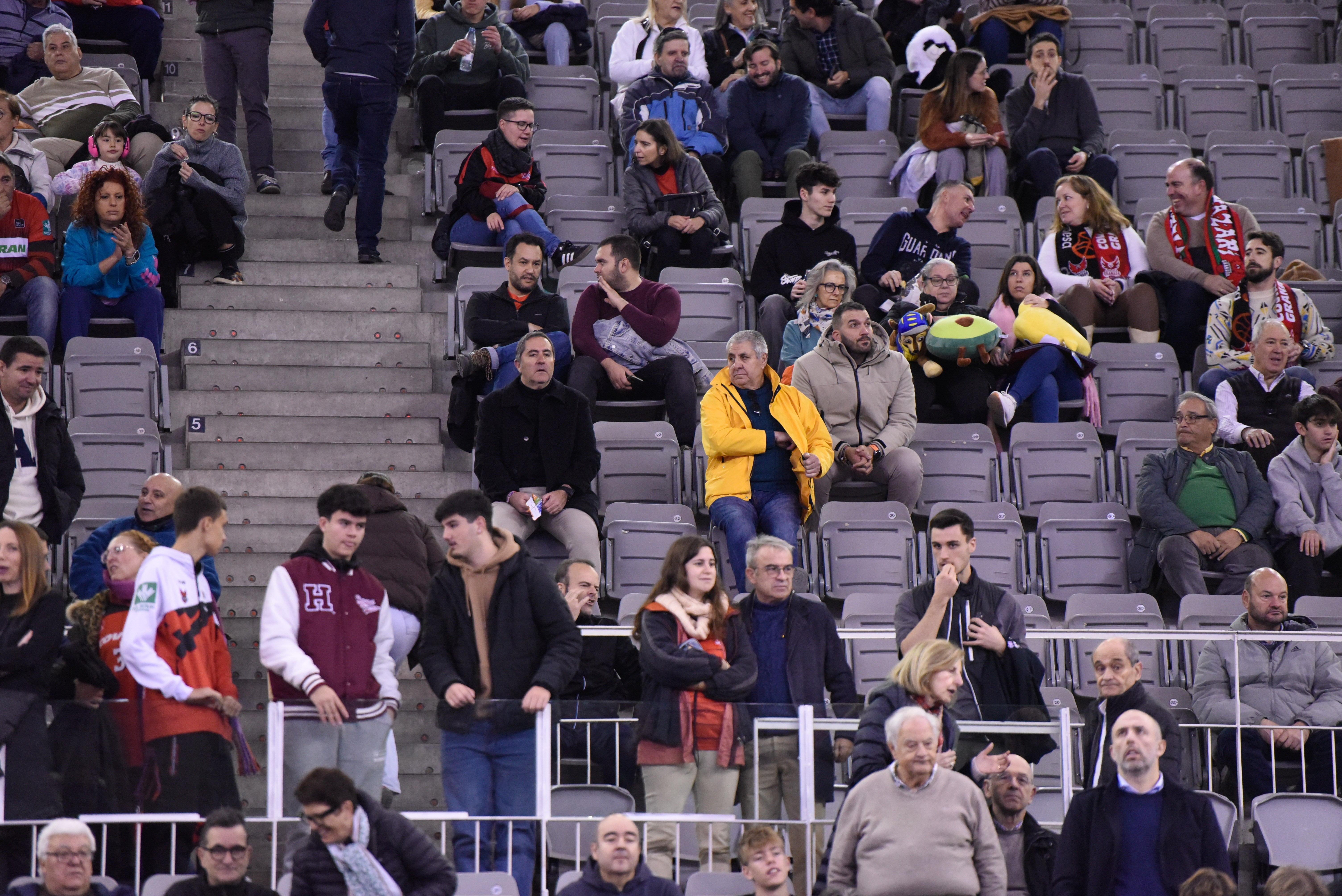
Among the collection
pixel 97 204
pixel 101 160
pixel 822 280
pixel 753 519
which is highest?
pixel 101 160

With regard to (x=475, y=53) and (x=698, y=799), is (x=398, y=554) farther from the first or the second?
(x=475, y=53)

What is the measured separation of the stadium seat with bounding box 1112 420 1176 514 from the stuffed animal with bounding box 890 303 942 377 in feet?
3.13

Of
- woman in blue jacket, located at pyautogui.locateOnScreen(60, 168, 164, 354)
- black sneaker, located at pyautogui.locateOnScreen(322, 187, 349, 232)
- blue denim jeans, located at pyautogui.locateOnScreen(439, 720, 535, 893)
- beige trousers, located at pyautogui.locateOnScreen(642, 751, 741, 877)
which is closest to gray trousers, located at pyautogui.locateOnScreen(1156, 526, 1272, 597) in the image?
beige trousers, located at pyautogui.locateOnScreen(642, 751, 741, 877)

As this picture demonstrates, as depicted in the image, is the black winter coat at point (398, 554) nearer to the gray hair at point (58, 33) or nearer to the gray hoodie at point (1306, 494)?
the gray hoodie at point (1306, 494)

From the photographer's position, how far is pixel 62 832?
584 centimetres

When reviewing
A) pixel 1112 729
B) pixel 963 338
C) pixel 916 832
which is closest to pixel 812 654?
pixel 916 832

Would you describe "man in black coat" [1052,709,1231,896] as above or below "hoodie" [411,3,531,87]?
below

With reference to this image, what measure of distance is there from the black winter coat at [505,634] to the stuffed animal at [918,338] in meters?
3.34

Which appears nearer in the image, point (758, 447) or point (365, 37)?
point (758, 447)

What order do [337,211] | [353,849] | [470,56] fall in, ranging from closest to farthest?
[353,849] → [337,211] → [470,56]

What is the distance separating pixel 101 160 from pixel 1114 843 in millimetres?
6286

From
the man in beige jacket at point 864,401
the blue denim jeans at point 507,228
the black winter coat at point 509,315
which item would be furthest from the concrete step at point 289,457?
the man in beige jacket at point 864,401

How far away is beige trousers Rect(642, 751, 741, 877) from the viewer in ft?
21.1

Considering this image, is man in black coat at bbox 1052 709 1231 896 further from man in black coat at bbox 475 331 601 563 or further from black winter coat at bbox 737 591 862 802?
man in black coat at bbox 475 331 601 563
